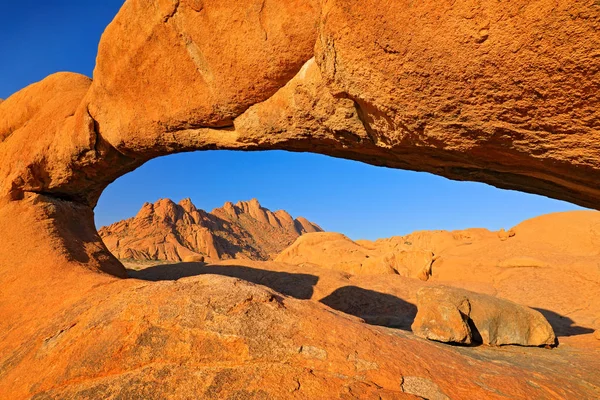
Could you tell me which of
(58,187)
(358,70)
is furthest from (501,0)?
(58,187)

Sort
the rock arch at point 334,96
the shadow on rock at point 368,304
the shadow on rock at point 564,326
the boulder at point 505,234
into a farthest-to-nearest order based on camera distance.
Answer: the boulder at point 505,234
the shadow on rock at point 368,304
the shadow on rock at point 564,326
the rock arch at point 334,96

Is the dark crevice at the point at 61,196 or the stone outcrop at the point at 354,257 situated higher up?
the stone outcrop at the point at 354,257

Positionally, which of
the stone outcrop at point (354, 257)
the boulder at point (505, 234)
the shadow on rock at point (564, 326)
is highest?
the boulder at point (505, 234)

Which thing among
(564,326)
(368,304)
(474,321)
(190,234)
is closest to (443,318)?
(474,321)

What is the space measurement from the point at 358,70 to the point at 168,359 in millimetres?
3427

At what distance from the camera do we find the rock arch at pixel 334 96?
106 inches

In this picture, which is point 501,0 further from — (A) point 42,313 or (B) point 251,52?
(A) point 42,313

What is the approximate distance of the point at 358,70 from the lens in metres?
3.63

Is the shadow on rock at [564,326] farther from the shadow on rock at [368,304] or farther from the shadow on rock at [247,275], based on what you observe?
the shadow on rock at [247,275]

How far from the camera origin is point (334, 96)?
424cm

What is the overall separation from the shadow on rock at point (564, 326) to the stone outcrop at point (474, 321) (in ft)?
13.7

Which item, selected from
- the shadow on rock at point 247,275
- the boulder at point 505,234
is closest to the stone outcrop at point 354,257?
the boulder at point 505,234

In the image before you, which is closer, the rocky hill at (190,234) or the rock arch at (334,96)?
the rock arch at (334,96)

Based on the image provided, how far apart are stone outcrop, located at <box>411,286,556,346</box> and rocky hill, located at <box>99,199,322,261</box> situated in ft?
89.5
